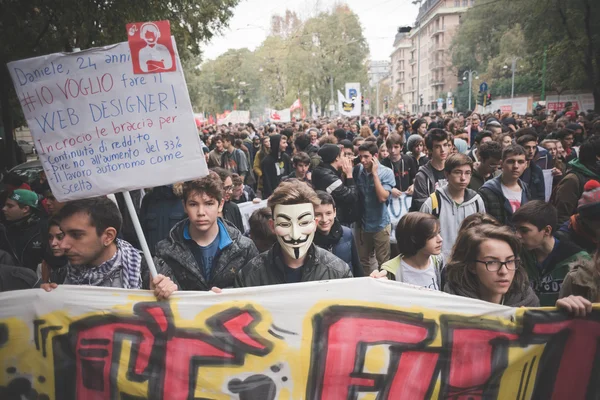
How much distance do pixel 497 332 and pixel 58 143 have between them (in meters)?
2.37

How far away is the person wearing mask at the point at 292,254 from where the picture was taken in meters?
2.96

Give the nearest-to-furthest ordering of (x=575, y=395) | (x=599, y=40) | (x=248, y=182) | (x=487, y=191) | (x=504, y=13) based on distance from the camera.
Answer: (x=575, y=395), (x=487, y=191), (x=248, y=182), (x=599, y=40), (x=504, y=13)

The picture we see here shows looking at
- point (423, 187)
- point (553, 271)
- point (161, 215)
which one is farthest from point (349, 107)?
point (553, 271)

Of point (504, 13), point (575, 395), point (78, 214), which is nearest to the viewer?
point (575, 395)

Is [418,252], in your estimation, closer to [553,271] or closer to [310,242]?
[310,242]

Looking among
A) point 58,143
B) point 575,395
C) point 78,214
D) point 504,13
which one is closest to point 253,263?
point 78,214

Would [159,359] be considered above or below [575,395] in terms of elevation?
above

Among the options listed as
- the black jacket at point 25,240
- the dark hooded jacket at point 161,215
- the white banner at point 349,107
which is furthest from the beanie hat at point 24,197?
the white banner at point 349,107

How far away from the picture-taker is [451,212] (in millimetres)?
4355

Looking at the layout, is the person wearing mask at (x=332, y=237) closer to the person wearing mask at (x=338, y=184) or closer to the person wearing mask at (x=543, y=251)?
the person wearing mask at (x=543, y=251)

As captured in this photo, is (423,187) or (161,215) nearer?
(161,215)

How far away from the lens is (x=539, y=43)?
2884cm

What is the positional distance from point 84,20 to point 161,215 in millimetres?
7198

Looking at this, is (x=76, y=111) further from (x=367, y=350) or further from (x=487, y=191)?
(x=487, y=191)
